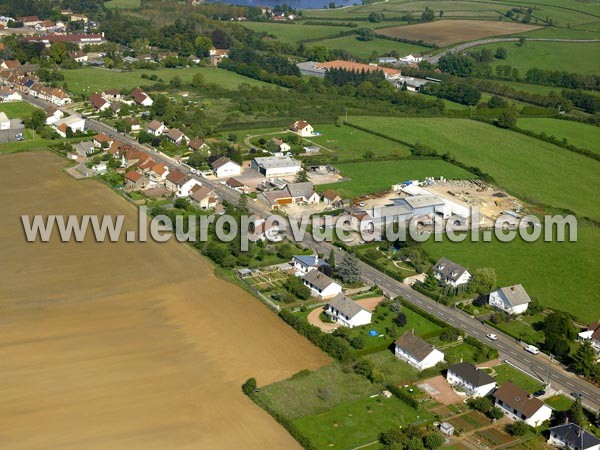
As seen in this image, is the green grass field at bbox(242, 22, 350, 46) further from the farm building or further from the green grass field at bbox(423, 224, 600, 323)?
the green grass field at bbox(423, 224, 600, 323)

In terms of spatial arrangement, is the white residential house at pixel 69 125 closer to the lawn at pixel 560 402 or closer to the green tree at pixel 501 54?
the lawn at pixel 560 402

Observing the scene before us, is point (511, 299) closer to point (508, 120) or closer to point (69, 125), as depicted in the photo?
point (508, 120)

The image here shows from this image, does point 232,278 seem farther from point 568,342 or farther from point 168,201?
point 568,342

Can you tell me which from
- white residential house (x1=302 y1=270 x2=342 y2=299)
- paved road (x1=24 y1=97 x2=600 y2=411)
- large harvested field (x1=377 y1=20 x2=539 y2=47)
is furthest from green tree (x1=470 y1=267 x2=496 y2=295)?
large harvested field (x1=377 y1=20 x2=539 y2=47)

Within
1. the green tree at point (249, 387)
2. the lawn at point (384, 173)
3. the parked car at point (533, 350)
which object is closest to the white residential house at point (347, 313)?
the green tree at point (249, 387)

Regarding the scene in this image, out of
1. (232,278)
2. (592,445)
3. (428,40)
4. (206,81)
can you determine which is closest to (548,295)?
(592,445)

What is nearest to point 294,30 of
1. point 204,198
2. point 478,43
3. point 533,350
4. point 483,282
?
point 478,43
